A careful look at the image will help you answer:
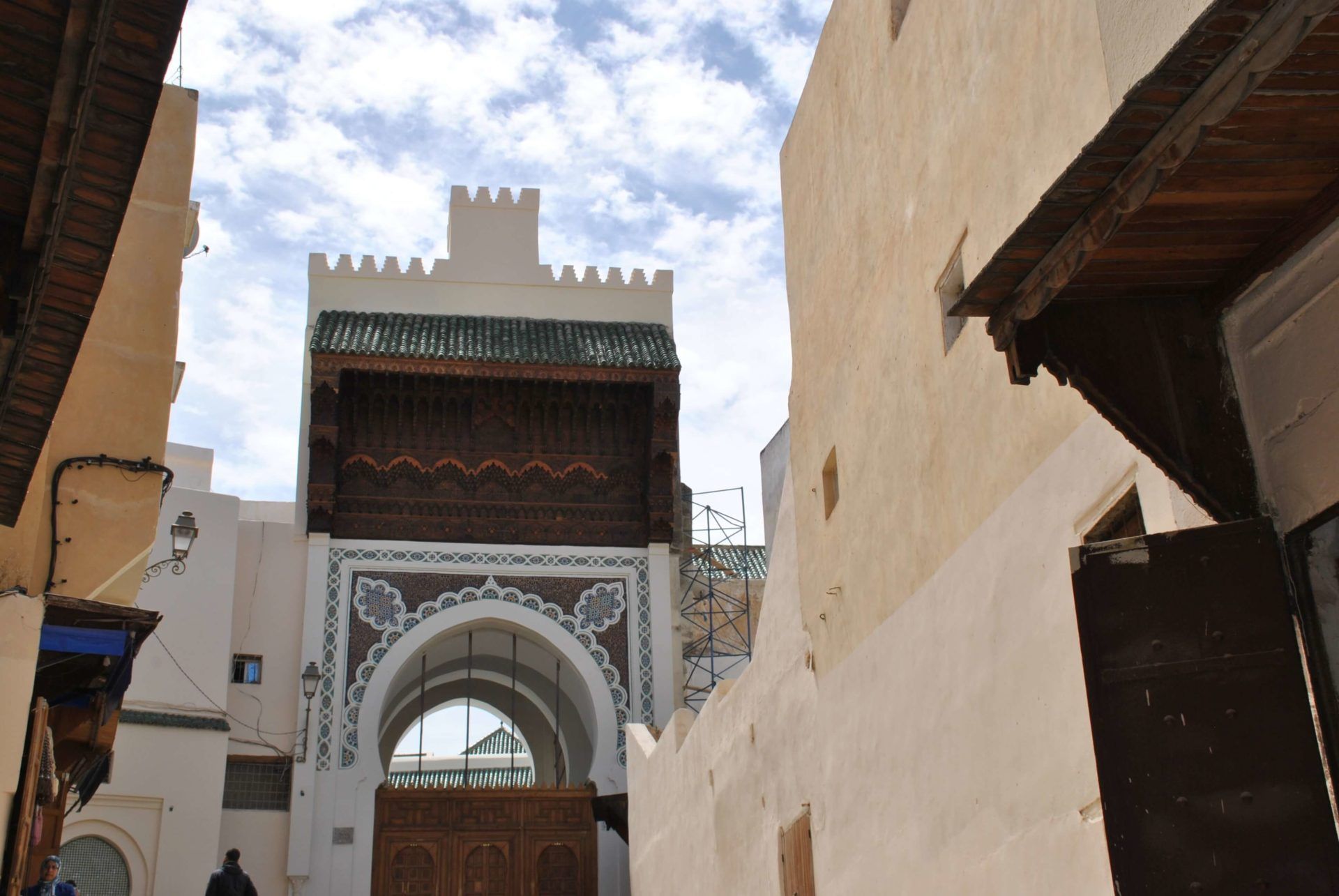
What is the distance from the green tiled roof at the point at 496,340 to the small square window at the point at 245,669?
296cm

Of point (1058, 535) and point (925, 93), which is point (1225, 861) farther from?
point (925, 93)

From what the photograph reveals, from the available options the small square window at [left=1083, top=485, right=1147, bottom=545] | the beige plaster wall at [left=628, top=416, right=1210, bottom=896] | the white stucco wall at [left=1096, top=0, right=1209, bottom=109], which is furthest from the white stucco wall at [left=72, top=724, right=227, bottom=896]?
the white stucco wall at [left=1096, top=0, right=1209, bottom=109]

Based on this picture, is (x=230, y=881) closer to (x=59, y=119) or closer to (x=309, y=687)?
(x=309, y=687)

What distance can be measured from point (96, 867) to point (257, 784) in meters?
1.57

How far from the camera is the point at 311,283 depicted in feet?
48.8

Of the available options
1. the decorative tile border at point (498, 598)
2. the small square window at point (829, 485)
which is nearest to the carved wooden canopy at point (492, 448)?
the decorative tile border at point (498, 598)

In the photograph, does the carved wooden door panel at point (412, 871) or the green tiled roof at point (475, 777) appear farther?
the green tiled roof at point (475, 777)

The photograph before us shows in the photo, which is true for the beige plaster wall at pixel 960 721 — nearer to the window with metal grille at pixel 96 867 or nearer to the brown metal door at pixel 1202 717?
the brown metal door at pixel 1202 717

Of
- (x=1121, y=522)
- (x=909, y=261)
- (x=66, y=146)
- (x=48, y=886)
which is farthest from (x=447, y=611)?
(x=66, y=146)

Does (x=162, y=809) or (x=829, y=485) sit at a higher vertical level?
(x=829, y=485)

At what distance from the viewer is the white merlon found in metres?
14.9

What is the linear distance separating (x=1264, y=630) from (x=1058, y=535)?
4.09ft

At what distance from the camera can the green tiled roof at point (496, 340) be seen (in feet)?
46.4

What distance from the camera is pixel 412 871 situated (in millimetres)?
12891
